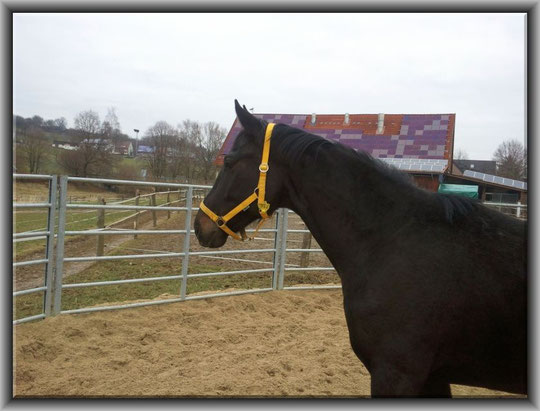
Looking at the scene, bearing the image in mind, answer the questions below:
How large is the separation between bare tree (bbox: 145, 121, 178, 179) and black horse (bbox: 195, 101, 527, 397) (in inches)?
603

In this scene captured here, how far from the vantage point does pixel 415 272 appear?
5.69 ft

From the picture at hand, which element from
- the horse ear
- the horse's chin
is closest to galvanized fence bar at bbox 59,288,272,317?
the horse's chin

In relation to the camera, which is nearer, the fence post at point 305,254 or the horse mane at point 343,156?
the horse mane at point 343,156

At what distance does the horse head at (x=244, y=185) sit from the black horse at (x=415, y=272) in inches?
5.0

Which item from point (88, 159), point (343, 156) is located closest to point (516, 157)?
→ point (343, 156)

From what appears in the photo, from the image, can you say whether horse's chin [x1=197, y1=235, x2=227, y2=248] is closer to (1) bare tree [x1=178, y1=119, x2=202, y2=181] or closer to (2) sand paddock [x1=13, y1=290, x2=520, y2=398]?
(2) sand paddock [x1=13, y1=290, x2=520, y2=398]

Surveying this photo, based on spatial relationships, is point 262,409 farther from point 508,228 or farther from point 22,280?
point 22,280

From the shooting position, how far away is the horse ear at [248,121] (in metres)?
2.23

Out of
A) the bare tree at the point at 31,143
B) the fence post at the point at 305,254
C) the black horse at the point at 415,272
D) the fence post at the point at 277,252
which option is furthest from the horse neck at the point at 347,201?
the fence post at the point at 305,254

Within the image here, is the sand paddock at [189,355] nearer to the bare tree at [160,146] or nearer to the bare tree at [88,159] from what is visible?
the bare tree at [88,159]

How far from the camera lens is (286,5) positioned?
6.86ft

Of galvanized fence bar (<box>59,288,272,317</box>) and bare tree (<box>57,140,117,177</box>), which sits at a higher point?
bare tree (<box>57,140,117,177</box>)

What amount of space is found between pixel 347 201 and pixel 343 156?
0.83 ft

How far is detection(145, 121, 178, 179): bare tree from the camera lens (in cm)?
1681
